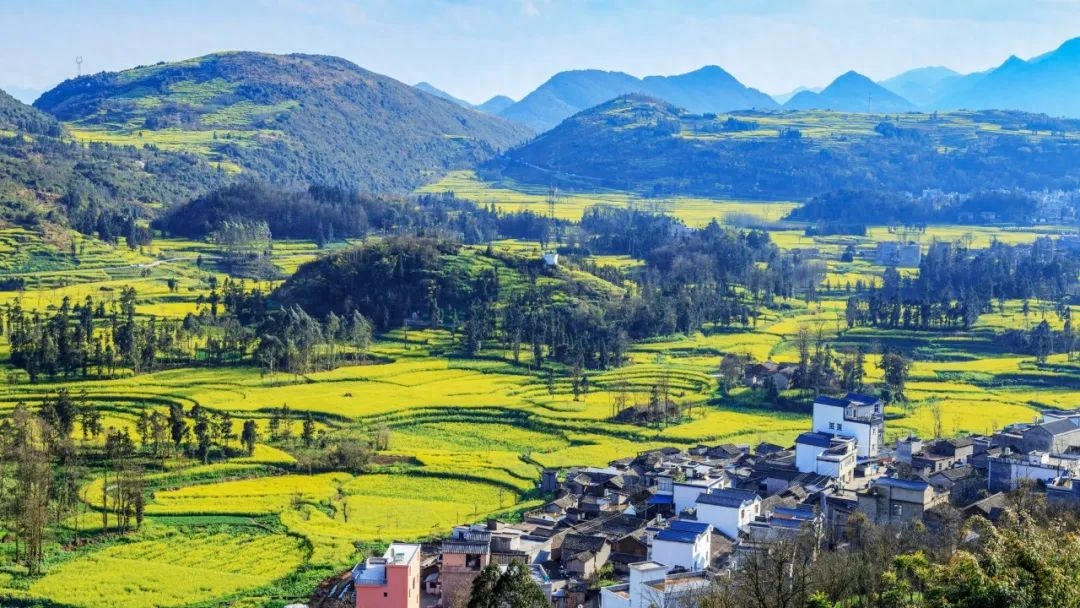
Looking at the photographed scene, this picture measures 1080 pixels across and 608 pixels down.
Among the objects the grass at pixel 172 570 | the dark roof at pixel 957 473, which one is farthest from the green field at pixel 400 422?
the dark roof at pixel 957 473

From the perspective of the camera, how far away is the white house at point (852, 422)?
49.2 metres

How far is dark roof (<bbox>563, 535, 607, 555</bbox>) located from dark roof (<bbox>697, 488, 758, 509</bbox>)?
373 centimetres

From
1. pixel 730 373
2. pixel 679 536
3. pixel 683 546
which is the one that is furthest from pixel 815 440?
pixel 730 373

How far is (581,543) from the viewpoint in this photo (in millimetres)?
38094

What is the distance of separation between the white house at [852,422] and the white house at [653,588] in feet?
59.8

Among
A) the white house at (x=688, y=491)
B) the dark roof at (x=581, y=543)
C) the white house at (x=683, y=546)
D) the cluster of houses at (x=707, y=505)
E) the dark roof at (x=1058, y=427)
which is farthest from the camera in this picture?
the dark roof at (x=1058, y=427)

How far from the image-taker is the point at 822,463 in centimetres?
4425

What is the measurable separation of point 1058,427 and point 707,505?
17.5 m

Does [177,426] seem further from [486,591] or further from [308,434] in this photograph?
[486,591]

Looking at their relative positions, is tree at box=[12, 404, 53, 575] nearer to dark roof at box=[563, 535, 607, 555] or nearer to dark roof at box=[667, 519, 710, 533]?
dark roof at box=[563, 535, 607, 555]

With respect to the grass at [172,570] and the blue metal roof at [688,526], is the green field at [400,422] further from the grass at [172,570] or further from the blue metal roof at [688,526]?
the blue metal roof at [688,526]

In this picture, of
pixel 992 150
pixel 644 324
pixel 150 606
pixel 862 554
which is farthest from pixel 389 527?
pixel 992 150

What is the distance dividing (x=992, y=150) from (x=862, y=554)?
570 ft

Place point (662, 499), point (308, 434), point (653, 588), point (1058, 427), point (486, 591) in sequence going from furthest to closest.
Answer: point (308, 434) < point (1058, 427) < point (662, 499) < point (653, 588) < point (486, 591)
